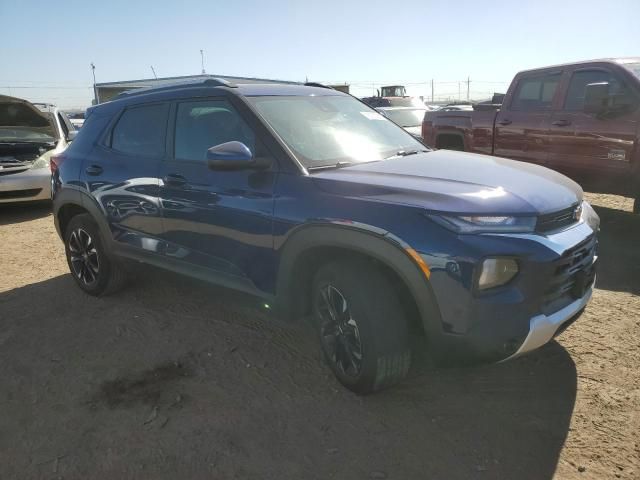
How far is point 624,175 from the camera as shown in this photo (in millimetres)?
5477

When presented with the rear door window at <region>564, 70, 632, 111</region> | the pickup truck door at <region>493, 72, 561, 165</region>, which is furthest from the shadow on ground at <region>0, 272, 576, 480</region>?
the pickup truck door at <region>493, 72, 561, 165</region>

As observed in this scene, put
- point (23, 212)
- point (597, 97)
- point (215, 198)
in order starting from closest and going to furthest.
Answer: point (215, 198) → point (597, 97) → point (23, 212)

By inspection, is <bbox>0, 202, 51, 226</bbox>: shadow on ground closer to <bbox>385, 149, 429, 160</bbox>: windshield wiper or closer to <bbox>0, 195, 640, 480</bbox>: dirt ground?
<bbox>0, 195, 640, 480</bbox>: dirt ground

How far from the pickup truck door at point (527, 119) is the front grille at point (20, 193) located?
7106 millimetres

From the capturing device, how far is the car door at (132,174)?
3.65 m

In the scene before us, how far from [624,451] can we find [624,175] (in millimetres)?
4056

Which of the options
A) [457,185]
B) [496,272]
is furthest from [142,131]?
[496,272]

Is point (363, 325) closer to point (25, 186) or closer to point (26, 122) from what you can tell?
point (25, 186)

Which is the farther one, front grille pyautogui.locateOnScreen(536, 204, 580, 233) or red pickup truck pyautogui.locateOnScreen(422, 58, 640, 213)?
red pickup truck pyautogui.locateOnScreen(422, 58, 640, 213)

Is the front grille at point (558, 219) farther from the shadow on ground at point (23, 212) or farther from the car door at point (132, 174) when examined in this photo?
the shadow on ground at point (23, 212)

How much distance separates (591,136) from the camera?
5.73m

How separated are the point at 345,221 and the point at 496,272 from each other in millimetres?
771

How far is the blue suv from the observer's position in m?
2.27

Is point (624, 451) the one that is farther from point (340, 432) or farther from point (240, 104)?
point (240, 104)
